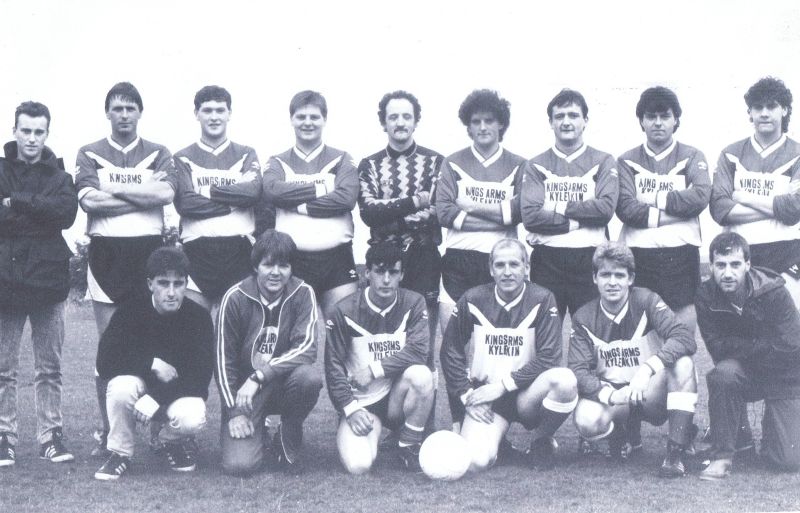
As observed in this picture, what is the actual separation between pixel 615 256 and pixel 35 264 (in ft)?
9.95

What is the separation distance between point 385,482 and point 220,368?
1.06 meters

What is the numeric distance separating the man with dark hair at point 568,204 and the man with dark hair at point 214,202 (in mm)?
1626

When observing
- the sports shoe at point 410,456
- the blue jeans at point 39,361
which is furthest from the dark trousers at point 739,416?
the blue jeans at point 39,361

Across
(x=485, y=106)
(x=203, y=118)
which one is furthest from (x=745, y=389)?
(x=203, y=118)

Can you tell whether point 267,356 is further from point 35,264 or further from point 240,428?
point 35,264

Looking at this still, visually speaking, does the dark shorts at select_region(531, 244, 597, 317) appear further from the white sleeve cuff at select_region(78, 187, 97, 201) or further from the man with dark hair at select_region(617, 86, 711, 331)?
the white sleeve cuff at select_region(78, 187, 97, 201)

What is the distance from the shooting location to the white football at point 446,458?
4156 millimetres

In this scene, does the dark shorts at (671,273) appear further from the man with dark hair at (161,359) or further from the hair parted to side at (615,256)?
the man with dark hair at (161,359)

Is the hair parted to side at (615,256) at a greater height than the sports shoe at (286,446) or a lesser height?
greater

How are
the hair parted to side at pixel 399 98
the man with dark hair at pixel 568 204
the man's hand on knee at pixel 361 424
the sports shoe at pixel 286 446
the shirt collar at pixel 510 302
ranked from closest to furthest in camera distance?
the man's hand on knee at pixel 361 424
the sports shoe at pixel 286 446
the shirt collar at pixel 510 302
the man with dark hair at pixel 568 204
the hair parted to side at pixel 399 98

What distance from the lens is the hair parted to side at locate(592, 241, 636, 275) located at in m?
4.46

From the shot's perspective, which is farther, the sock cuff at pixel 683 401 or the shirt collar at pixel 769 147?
the shirt collar at pixel 769 147

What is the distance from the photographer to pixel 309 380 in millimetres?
4465

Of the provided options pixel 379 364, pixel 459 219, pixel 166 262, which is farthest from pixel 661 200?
pixel 166 262
